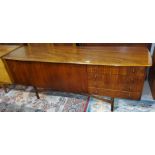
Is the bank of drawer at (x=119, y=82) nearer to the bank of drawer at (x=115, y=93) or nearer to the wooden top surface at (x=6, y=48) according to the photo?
the bank of drawer at (x=115, y=93)

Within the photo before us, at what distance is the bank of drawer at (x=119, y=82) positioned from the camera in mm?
1427

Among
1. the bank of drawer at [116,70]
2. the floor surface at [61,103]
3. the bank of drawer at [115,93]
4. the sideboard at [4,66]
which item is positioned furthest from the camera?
the sideboard at [4,66]

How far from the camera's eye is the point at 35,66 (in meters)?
1.74

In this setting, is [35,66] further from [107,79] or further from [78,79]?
[107,79]

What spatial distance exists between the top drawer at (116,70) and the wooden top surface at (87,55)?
0.04m

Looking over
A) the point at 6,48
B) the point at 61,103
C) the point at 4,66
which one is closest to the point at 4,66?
the point at 4,66

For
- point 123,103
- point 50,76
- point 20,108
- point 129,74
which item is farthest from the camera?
point 20,108

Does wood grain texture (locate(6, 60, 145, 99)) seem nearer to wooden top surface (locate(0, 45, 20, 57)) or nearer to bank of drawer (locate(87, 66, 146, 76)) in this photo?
bank of drawer (locate(87, 66, 146, 76))

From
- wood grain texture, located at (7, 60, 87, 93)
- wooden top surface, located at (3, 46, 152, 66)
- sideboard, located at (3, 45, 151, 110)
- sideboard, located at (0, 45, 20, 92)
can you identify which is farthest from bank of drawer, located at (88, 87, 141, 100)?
sideboard, located at (0, 45, 20, 92)

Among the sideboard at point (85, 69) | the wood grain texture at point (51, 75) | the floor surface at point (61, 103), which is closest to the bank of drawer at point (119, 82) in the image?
the sideboard at point (85, 69)

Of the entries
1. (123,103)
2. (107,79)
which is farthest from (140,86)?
(123,103)

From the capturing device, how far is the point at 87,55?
5.40 feet
